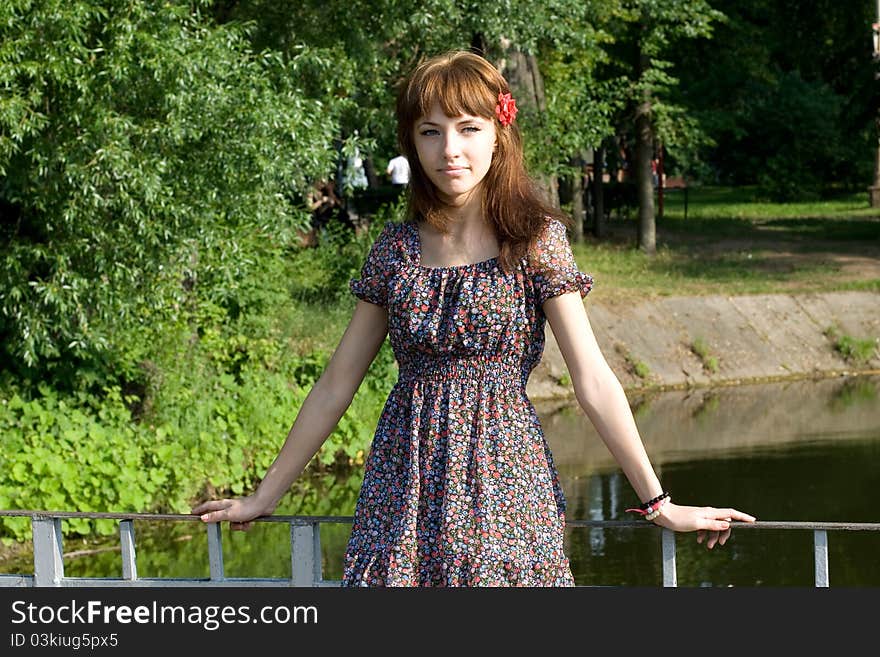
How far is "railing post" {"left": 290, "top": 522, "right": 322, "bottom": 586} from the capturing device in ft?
10.6

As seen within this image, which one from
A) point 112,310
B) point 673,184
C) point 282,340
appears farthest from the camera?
point 673,184

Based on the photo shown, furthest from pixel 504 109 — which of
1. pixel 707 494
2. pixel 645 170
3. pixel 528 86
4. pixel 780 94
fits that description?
pixel 780 94

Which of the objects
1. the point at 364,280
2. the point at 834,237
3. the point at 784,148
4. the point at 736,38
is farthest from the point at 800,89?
the point at 364,280

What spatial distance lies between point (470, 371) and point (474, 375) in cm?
1

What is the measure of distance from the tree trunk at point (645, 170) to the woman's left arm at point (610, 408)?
20351 mm

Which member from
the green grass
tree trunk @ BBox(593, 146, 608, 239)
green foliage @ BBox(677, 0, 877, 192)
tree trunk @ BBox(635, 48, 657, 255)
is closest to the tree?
tree trunk @ BBox(635, 48, 657, 255)

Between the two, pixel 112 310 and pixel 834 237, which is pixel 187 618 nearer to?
pixel 112 310

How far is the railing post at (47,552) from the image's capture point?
11.0 feet

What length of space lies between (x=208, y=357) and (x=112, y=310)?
2.89 metres

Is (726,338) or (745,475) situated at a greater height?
(726,338)

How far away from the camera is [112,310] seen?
9.92 meters

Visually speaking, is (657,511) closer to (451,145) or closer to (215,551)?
(451,145)

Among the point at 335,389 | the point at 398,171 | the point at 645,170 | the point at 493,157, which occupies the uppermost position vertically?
the point at 645,170

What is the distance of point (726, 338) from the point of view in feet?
61.3
